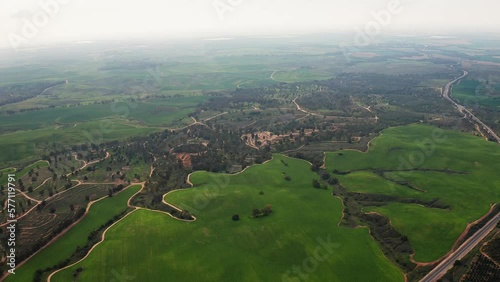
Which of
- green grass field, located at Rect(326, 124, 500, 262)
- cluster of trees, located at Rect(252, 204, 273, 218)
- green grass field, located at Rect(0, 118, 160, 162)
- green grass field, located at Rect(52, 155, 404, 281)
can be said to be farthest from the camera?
green grass field, located at Rect(0, 118, 160, 162)

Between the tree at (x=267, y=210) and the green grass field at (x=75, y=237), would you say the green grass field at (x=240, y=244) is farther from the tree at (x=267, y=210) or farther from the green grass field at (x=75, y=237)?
the green grass field at (x=75, y=237)

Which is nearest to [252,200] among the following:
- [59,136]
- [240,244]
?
[240,244]

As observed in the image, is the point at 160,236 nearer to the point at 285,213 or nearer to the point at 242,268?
the point at 242,268

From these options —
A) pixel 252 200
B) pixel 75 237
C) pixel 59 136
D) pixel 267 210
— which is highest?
pixel 267 210

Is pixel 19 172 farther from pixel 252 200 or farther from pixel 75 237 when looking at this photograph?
pixel 252 200

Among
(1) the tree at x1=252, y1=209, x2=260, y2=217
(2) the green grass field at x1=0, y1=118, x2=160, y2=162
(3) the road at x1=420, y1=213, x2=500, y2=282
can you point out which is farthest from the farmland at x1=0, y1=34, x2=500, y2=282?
(3) the road at x1=420, y1=213, x2=500, y2=282

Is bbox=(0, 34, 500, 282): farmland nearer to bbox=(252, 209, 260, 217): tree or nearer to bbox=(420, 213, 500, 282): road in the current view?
bbox=(252, 209, 260, 217): tree
